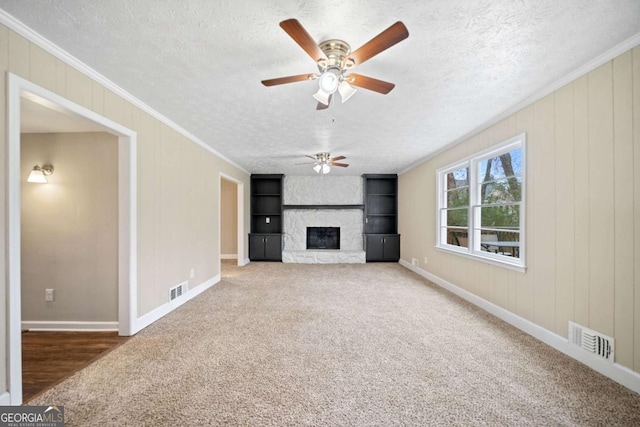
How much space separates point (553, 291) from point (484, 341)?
0.77 metres

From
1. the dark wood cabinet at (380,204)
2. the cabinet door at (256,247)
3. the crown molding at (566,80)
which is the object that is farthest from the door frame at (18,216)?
the dark wood cabinet at (380,204)

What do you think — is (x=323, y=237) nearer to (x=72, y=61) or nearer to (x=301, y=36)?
(x=72, y=61)

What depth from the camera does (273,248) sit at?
23.4ft

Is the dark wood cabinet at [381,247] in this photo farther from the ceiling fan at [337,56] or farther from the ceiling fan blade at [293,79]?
the ceiling fan blade at [293,79]

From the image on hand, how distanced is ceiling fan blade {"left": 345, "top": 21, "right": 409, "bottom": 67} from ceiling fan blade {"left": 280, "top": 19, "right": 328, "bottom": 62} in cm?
22

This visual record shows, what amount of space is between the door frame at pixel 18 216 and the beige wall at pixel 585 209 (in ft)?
13.1

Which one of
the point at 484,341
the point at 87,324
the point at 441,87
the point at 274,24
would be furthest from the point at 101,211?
the point at 484,341

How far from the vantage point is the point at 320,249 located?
754 centimetres

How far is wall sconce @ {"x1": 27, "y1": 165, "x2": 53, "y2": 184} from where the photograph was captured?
9.04 ft

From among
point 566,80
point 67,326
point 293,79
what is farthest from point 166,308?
point 566,80

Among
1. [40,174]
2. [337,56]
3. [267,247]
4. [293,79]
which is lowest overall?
[267,247]

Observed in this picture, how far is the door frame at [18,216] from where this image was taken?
5.29 feet

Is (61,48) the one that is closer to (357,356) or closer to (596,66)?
(357,356)

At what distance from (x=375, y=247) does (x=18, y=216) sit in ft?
21.3
